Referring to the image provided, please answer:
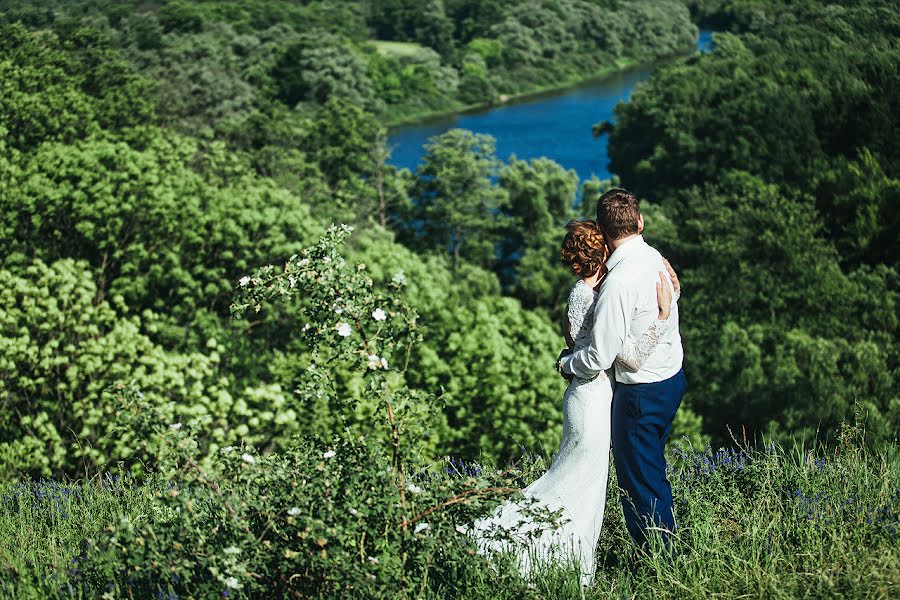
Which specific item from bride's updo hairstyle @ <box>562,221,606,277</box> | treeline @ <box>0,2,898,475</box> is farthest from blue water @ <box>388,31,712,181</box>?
bride's updo hairstyle @ <box>562,221,606,277</box>

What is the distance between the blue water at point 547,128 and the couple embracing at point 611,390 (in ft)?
199

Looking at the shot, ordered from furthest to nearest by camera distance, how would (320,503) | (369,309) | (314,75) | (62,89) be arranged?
(314,75)
(62,89)
(369,309)
(320,503)

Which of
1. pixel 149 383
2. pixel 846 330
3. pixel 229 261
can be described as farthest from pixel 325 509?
pixel 846 330

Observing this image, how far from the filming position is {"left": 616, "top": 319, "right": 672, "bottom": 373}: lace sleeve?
443 centimetres

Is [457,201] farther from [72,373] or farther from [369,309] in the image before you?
[369,309]

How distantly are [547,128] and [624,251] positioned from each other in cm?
7709

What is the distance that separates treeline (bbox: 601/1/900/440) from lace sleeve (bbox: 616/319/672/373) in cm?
1002

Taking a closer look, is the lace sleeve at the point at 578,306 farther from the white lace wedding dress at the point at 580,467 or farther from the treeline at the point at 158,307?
the treeline at the point at 158,307

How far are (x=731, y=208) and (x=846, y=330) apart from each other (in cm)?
1066

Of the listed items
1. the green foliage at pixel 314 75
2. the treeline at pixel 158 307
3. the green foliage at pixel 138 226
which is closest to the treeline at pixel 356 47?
the green foliage at pixel 314 75

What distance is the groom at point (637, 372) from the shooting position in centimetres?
439

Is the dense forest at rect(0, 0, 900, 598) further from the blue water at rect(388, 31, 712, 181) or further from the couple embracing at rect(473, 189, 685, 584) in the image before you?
the blue water at rect(388, 31, 712, 181)

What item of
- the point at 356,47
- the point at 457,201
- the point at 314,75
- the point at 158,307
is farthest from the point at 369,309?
the point at 356,47

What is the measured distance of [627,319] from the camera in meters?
4.35
